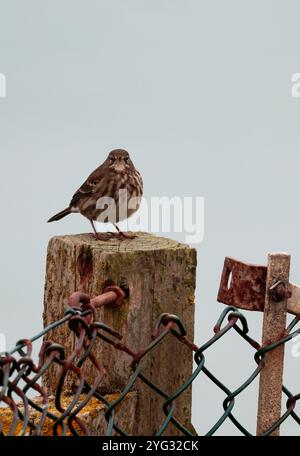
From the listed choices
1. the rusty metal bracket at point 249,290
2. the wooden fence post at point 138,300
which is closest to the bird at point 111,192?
the wooden fence post at point 138,300

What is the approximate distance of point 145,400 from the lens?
3.99 m

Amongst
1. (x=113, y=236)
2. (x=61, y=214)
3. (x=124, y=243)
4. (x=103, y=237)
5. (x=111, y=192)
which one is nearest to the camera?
(x=124, y=243)

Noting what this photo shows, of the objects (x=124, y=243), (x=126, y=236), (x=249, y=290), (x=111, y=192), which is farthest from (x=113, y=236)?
(x=111, y=192)

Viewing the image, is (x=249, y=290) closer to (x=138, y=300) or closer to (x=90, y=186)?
(x=138, y=300)

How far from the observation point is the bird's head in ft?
24.1

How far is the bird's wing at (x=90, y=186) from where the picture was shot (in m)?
7.23

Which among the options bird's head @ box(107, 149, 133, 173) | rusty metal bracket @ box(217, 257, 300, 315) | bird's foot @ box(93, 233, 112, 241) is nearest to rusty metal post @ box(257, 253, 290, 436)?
rusty metal bracket @ box(217, 257, 300, 315)

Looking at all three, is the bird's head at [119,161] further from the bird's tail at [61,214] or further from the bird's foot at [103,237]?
the bird's foot at [103,237]

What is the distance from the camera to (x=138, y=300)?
12.8ft

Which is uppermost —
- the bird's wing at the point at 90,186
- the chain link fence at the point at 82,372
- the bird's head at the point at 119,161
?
the bird's head at the point at 119,161

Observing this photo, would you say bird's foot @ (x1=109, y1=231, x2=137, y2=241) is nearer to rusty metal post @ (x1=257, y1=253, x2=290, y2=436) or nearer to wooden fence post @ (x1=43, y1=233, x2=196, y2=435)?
wooden fence post @ (x1=43, y1=233, x2=196, y2=435)

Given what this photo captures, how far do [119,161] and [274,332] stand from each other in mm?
4053

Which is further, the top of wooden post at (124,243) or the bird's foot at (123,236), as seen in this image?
the bird's foot at (123,236)
